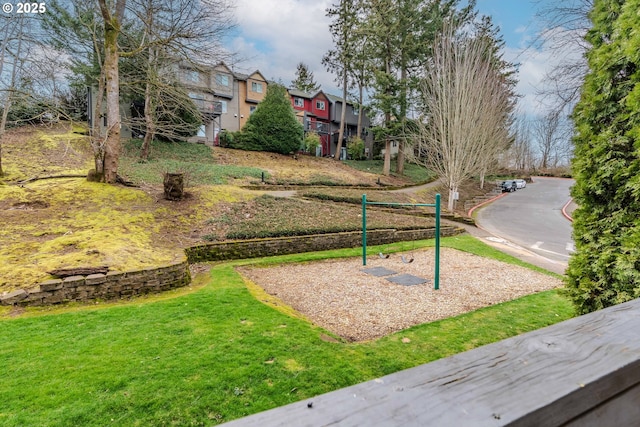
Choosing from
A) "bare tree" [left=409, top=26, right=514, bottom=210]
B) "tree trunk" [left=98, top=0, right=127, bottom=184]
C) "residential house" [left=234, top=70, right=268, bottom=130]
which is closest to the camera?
"tree trunk" [left=98, top=0, right=127, bottom=184]

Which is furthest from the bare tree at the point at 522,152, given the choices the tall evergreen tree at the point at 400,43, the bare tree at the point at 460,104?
the bare tree at the point at 460,104

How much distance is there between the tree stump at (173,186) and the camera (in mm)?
9156

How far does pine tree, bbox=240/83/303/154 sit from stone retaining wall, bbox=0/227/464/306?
15.9 meters

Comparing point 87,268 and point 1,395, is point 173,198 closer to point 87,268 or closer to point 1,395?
point 87,268

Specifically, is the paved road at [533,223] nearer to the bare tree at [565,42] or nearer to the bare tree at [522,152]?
the bare tree at [565,42]

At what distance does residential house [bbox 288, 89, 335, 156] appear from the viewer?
33500 millimetres

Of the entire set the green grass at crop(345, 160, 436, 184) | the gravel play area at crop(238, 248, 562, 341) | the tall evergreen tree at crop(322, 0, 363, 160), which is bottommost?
the gravel play area at crop(238, 248, 562, 341)

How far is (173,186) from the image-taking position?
9.17 meters

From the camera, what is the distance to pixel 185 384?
2.58 metres

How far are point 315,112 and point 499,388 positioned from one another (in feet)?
118

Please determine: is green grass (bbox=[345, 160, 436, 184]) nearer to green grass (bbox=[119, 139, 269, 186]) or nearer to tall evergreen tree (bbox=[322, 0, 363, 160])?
tall evergreen tree (bbox=[322, 0, 363, 160])

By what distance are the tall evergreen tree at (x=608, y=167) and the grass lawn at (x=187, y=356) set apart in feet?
4.84

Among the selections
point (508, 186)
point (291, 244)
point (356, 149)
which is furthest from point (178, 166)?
point (508, 186)

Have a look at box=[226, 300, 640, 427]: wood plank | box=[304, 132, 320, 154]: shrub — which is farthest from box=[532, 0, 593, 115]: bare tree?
box=[304, 132, 320, 154]: shrub
